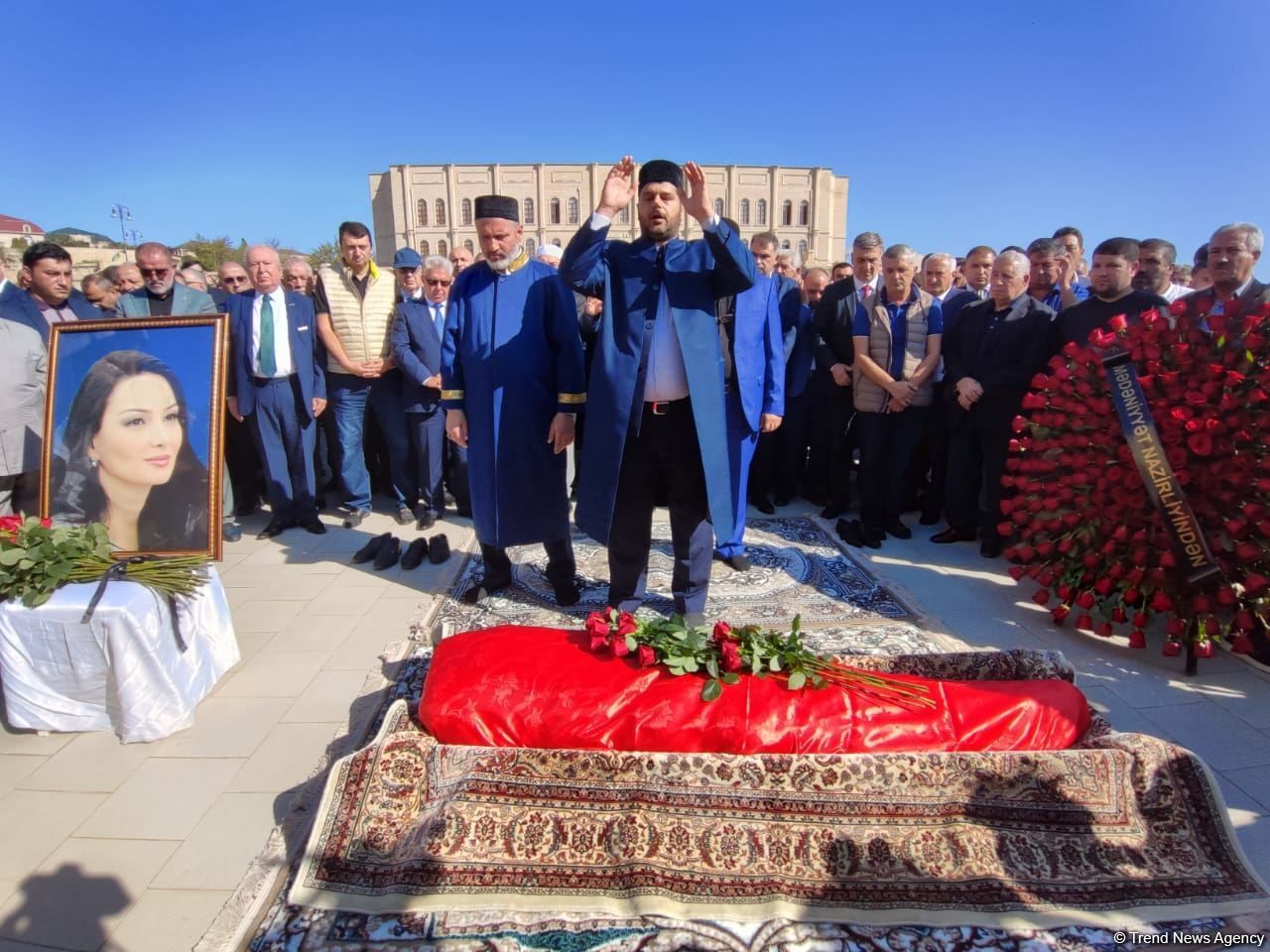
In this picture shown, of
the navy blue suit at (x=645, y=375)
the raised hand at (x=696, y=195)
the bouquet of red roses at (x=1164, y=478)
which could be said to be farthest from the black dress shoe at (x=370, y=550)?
the bouquet of red roses at (x=1164, y=478)

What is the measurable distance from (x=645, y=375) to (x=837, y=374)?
272cm

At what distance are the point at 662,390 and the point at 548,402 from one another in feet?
2.67

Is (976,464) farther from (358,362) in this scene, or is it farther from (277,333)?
→ (277,333)

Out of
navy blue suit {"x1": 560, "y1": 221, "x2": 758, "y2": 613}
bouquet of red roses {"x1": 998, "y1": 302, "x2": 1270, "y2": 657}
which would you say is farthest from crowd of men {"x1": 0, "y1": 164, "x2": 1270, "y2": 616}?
bouquet of red roses {"x1": 998, "y1": 302, "x2": 1270, "y2": 657}

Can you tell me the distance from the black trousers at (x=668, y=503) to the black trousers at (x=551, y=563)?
44 centimetres

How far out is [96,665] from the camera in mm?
2828

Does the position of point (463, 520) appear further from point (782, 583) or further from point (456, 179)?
point (456, 179)

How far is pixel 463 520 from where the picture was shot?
584 centimetres

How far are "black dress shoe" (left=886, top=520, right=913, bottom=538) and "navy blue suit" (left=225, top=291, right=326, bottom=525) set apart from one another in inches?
171

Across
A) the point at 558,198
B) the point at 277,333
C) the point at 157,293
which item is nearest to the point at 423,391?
the point at 277,333

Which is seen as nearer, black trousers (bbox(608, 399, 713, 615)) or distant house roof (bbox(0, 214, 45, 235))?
black trousers (bbox(608, 399, 713, 615))

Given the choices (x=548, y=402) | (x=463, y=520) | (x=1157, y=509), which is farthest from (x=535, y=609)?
(x=1157, y=509)

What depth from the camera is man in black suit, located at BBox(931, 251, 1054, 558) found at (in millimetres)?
4625

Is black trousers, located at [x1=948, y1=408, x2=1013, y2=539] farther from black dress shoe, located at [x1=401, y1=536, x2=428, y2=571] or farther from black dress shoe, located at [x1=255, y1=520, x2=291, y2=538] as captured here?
black dress shoe, located at [x1=255, y1=520, x2=291, y2=538]
